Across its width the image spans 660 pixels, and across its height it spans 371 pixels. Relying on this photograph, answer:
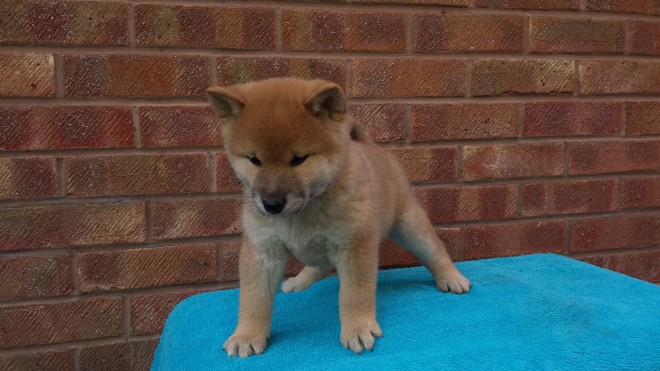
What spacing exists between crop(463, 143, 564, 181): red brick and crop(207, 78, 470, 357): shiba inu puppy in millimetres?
853

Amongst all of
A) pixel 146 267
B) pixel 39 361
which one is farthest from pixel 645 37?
pixel 39 361

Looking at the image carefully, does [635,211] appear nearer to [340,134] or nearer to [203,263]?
[340,134]

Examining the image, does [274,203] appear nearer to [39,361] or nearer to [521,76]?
[39,361]

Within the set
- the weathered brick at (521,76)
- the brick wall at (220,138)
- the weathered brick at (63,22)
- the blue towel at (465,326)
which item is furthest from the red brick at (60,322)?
the weathered brick at (521,76)

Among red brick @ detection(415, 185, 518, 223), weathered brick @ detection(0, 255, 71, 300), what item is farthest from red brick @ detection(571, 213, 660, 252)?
weathered brick @ detection(0, 255, 71, 300)

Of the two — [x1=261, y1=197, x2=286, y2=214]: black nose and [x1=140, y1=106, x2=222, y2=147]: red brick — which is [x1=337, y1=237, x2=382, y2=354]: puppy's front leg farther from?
[x1=140, y1=106, x2=222, y2=147]: red brick

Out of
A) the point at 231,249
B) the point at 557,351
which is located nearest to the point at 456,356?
the point at 557,351

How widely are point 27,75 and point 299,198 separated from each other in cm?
125

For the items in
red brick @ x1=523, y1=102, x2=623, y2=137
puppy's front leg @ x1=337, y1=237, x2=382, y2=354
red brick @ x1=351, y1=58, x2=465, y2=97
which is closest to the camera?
puppy's front leg @ x1=337, y1=237, x2=382, y2=354

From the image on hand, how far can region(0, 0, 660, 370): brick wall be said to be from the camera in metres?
2.05

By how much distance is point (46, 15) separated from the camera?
199cm

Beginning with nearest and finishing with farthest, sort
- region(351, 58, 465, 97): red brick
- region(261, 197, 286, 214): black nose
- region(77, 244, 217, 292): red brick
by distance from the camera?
region(261, 197, 286, 214): black nose, region(77, 244, 217, 292): red brick, region(351, 58, 465, 97): red brick

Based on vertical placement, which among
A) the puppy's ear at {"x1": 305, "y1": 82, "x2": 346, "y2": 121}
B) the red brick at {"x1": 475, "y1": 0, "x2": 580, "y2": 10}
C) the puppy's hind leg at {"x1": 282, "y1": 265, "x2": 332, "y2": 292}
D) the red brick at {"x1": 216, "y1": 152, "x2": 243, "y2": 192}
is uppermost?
the red brick at {"x1": 475, "y1": 0, "x2": 580, "y2": 10}

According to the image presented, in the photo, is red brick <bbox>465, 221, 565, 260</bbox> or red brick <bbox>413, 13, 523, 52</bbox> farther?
red brick <bbox>465, 221, 565, 260</bbox>
